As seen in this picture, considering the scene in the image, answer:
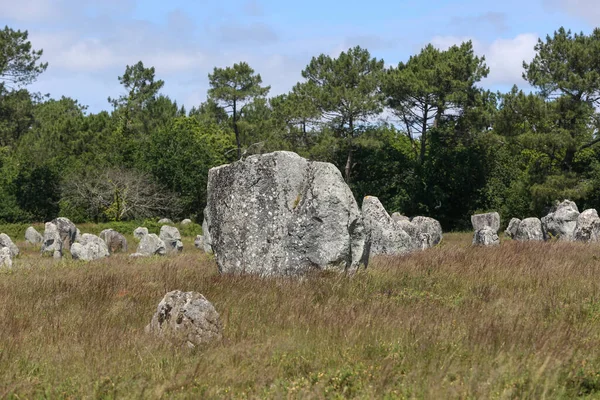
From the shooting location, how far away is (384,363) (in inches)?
256

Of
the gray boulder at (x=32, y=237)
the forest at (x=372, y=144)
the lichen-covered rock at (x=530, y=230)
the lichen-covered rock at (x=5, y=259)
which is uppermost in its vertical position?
the forest at (x=372, y=144)

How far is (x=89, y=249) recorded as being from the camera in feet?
78.4

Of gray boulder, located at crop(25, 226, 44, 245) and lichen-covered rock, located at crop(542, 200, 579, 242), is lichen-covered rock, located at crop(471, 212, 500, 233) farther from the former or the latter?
gray boulder, located at crop(25, 226, 44, 245)

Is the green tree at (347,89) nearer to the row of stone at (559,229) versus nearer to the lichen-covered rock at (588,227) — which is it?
the row of stone at (559,229)

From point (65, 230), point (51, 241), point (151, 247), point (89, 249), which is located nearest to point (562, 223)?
point (151, 247)

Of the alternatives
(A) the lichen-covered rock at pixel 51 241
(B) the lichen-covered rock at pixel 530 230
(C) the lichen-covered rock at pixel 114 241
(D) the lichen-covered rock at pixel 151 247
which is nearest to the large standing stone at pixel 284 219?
(D) the lichen-covered rock at pixel 151 247

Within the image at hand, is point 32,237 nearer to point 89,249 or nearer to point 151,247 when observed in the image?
point 151,247

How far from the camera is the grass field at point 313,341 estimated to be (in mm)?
6000

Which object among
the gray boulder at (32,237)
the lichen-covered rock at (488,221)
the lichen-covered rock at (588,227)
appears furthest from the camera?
the lichen-covered rock at (488,221)

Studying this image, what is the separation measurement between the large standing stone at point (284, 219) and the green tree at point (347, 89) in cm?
3697

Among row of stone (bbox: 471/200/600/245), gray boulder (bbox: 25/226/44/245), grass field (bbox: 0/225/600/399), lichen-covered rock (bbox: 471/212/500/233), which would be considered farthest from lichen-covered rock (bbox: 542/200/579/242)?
gray boulder (bbox: 25/226/44/245)

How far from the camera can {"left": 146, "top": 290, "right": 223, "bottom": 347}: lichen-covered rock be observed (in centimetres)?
729

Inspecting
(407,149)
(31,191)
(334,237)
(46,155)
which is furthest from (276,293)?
(407,149)

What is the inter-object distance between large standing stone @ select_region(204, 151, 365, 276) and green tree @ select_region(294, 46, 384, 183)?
3697 cm
